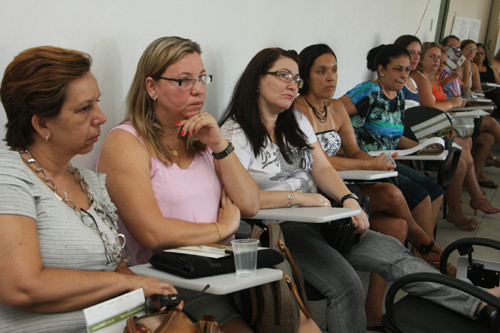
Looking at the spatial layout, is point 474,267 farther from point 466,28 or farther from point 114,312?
point 466,28

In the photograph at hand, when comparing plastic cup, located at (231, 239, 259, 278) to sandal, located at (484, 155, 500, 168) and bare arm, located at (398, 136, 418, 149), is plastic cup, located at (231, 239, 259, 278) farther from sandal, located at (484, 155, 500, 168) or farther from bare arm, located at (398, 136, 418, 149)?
sandal, located at (484, 155, 500, 168)

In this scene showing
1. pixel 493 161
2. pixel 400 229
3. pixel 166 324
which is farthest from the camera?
pixel 493 161

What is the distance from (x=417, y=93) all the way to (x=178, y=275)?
4.04 m

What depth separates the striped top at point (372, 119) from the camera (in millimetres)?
3844

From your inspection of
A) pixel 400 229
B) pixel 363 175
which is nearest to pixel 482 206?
pixel 400 229

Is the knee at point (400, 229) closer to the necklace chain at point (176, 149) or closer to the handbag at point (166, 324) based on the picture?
the necklace chain at point (176, 149)

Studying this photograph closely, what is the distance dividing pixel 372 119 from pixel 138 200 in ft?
8.24

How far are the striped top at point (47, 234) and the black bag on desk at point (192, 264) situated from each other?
0.17m

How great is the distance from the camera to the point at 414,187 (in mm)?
3543

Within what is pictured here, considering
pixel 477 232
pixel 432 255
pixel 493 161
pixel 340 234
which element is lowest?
pixel 477 232

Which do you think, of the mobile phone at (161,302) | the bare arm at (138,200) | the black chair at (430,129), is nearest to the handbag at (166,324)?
the mobile phone at (161,302)

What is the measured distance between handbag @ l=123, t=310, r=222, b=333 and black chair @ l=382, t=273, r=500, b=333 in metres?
0.80

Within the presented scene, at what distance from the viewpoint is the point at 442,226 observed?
4641 millimetres

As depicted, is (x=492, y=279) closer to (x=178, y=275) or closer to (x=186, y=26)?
(x=178, y=275)
